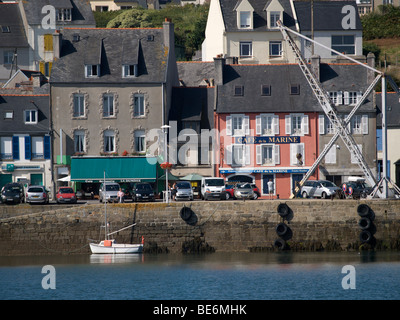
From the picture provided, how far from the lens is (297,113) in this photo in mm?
62656

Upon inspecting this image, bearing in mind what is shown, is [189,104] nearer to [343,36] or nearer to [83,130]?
[83,130]

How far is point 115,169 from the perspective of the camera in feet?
197

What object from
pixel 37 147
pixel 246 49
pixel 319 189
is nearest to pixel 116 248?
pixel 319 189

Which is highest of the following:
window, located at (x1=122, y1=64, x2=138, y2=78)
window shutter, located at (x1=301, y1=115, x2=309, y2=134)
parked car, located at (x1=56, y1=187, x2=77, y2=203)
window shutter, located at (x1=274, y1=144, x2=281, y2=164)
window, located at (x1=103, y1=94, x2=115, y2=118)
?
window, located at (x1=122, y1=64, x2=138, y2=78)

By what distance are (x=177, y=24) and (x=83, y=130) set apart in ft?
159

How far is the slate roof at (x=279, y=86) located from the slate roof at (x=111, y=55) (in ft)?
17.6

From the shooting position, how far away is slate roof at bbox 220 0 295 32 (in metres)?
77.6

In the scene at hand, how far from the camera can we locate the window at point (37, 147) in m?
62.7

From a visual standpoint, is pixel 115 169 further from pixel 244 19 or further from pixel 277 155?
pixel 244 19

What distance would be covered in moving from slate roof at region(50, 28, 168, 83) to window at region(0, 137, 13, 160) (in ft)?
18.5

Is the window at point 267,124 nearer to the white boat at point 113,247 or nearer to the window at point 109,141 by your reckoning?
the window at point 109,141

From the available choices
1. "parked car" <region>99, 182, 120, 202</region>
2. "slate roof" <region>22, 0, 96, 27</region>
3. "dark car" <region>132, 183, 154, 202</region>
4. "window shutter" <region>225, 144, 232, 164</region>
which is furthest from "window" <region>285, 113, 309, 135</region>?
"slate roof" <region>22, 0, 96, 27</region>

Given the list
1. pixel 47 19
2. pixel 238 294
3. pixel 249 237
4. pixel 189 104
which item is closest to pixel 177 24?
pixel 47 19

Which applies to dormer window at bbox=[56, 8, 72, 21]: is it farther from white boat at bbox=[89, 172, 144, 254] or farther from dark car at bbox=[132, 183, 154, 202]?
white boat at bbox=[89, 172, 144, 254]
